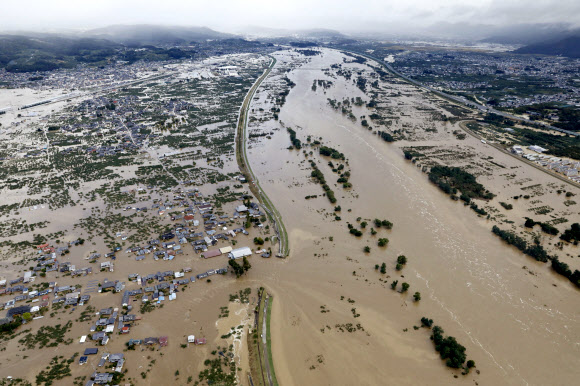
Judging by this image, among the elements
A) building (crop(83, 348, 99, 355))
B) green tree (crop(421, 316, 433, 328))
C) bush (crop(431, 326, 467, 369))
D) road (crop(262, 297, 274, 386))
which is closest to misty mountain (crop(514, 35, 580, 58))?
green tree (crop(421, 316, 433, 328))

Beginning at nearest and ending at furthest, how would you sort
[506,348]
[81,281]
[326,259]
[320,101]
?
[506,348]
[81,281]
[326,259]
[320,101]

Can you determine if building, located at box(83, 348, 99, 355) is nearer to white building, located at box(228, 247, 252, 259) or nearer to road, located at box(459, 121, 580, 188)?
white building, located at box(228, 247, 252, 259)

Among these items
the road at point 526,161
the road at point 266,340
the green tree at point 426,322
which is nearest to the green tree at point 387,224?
the green tree at point 426,322

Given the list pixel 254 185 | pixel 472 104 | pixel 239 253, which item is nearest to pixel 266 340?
pixel 239 253

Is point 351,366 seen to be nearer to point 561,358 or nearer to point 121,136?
point 561,358

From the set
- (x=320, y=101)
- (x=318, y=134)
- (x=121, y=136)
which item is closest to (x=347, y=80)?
(x=320, y=101)
